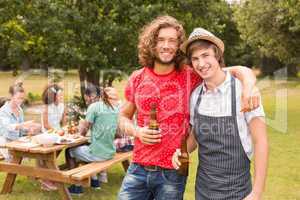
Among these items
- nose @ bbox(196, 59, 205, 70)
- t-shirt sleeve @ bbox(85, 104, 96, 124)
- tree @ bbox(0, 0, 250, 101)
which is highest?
tree @ bbox(0, 0, 250, 101)

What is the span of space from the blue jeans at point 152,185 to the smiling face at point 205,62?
819mm

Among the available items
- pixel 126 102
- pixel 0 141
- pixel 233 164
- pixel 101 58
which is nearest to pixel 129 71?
pixel 101 58

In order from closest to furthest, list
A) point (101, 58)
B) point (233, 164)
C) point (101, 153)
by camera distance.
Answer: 1. point (233, 164)
2. point (101, 153)
3. point (101, 58)

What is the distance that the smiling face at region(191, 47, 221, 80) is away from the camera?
3.13 m

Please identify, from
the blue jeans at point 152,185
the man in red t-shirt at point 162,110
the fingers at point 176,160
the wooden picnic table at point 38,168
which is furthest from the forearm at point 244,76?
the wooden picnic table at point 38,168

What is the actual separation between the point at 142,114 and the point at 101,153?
3.72m

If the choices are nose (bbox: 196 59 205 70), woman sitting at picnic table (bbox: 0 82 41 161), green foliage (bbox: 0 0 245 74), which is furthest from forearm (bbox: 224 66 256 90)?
green foliage (bbox: 0 0 245 74)

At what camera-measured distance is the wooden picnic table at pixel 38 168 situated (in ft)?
21.7

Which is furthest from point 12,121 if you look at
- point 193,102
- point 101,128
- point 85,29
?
point 85,29

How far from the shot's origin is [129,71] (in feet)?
44.4

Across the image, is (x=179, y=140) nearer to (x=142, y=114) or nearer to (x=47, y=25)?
(x=142, y=114)

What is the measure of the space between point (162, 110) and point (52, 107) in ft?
17.9

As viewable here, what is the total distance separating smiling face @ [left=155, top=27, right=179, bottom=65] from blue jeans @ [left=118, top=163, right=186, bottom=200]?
2.76 ft

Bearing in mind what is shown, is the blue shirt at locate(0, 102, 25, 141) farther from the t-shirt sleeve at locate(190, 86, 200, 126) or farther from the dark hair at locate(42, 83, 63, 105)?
the t-shirt sleeve at locate(190, 86, 200, 126)
